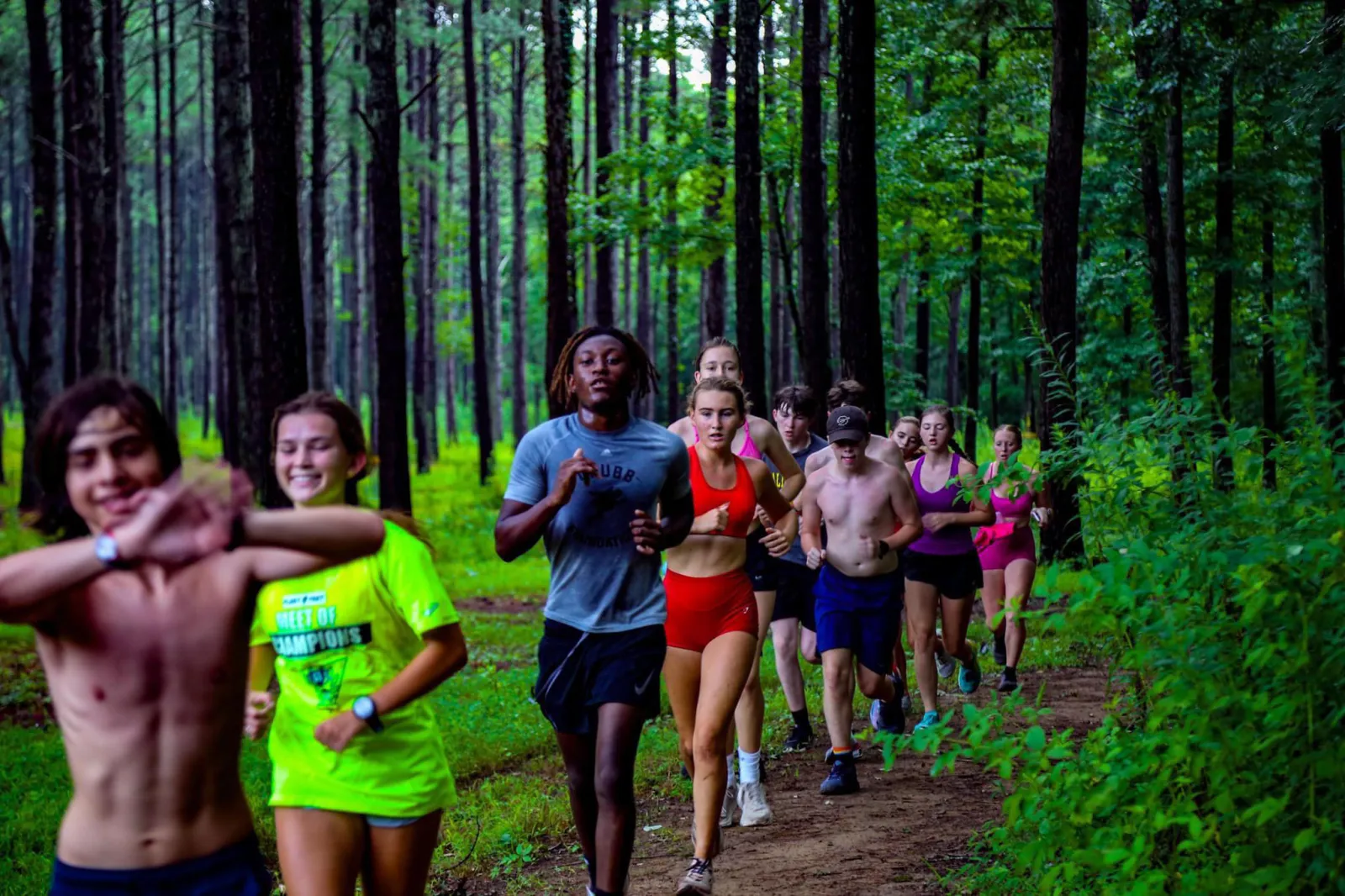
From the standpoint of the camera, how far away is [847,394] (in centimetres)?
980

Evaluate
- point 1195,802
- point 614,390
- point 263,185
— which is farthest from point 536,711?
point 1195,802

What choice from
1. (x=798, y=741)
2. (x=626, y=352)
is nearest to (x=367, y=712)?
(x=626, y=352)

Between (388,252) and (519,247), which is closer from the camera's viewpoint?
(388,252)

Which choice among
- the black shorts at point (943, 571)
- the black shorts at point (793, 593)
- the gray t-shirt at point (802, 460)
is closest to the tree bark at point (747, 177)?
the black shorts at point (943, 571)

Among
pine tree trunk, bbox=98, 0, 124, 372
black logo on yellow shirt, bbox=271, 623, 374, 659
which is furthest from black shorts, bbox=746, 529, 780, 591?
pine tree trunk, bbox=98, 0, 124, 372

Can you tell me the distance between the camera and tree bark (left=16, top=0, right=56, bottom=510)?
23.2 meters

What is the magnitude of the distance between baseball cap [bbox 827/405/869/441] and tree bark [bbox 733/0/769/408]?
11.8m

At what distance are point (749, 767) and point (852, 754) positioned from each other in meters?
1.06

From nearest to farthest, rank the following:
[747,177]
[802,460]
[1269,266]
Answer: [802,460], [747,177], [1269,266]

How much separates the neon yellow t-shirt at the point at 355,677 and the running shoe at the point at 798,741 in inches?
244

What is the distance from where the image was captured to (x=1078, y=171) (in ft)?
57.7

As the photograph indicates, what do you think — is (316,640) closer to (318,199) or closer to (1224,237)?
(318,199)

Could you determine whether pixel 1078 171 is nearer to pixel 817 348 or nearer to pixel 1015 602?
pixel 817 348

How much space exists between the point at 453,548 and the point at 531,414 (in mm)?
69517
